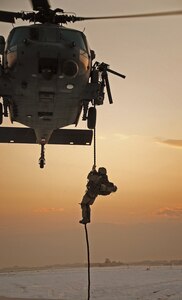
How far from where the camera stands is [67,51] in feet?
36.4

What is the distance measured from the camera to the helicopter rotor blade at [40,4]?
12.0m

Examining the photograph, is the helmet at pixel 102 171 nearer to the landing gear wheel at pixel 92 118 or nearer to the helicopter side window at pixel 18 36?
the landing gear wheel at pixel 92 118

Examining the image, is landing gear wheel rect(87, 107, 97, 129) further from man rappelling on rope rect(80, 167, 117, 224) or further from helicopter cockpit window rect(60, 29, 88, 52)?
man rappelling on rope rect(80, 167, 117, 224)

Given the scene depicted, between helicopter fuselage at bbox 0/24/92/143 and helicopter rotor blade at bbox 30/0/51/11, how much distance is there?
30.2 inches

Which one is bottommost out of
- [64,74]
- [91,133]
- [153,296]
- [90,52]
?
[153,296]

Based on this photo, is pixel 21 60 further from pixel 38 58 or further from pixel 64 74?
pixel 64 74

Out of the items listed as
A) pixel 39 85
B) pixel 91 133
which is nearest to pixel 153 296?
pixel 91 133

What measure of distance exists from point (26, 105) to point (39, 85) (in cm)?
111

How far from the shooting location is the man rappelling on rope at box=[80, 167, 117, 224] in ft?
31.6

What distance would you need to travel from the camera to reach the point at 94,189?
9.66 metres

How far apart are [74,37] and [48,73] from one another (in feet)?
4.90

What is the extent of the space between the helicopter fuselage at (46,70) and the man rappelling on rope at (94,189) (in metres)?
2.66

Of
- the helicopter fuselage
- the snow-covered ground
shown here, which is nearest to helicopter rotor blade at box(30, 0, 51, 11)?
the helicopter fuselage

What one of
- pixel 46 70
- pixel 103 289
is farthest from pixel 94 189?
pixel 103 289
